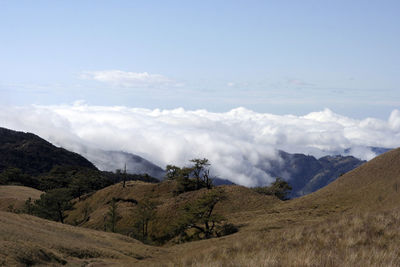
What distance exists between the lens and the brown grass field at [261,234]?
45.7ft

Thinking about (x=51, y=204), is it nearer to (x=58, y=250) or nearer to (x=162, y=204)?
(x=162, y=204)

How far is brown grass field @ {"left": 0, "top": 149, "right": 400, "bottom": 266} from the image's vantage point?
1393 cm

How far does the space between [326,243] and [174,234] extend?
5083cm

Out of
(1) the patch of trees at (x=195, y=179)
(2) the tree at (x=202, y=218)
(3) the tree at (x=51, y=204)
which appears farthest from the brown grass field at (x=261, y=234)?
(3) the tree at (x=51, y=204)

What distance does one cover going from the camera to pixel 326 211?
183 feet

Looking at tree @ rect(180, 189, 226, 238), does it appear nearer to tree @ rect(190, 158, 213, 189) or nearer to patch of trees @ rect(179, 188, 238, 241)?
patch of trees @ rect(179, 188, 238, 241)

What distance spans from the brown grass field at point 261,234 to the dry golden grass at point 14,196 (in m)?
15.6

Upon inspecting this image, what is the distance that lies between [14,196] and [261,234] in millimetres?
107789

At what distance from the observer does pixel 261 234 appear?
917 inches

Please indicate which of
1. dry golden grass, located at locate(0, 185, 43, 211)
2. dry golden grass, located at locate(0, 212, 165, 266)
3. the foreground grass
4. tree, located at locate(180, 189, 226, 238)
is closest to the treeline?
tree, located at locate(180, 189, 226, 238)

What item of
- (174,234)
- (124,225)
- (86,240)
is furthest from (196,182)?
(86,240)

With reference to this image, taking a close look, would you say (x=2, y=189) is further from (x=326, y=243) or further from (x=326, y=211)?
(x=326, y=243)

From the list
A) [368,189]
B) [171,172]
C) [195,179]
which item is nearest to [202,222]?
[368,189]

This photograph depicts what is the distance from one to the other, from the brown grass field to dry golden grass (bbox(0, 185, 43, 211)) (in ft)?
51.3
